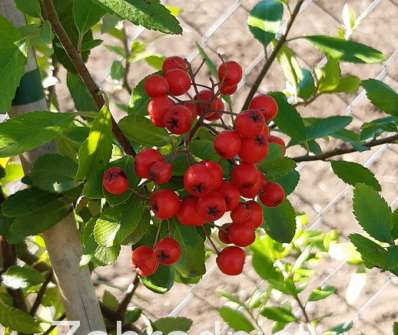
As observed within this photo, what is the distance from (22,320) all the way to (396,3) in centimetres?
191

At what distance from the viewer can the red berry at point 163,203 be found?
2.34 feet

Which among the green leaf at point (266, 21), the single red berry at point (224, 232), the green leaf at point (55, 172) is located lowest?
the green leaf at point (55, 172)

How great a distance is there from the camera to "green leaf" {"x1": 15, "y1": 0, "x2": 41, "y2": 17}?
0.81 meters

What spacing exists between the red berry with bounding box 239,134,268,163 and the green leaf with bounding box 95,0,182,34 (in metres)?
0.14

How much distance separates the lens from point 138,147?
0.91 m

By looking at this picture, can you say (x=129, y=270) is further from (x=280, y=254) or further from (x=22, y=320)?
(x=22, y=320)

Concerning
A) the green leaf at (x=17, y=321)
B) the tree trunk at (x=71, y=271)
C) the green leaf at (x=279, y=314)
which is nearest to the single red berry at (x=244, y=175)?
the tree trunk at (x=71, y=271)

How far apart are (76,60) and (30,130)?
0.07m

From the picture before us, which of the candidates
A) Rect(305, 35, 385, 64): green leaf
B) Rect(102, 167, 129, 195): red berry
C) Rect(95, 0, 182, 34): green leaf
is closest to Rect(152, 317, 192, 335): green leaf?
→ Rect(305, 35, 385, 64): green leaf

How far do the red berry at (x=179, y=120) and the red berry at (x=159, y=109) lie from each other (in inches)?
0.7

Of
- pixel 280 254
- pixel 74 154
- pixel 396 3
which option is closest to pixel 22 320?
pixel 74 154

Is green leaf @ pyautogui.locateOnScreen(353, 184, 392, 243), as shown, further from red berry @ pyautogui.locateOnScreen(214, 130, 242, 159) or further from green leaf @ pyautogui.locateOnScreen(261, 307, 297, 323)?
green leaf @ pyautogui.locateOnScreen(261, 307, 297, 323)

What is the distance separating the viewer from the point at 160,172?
702 mm

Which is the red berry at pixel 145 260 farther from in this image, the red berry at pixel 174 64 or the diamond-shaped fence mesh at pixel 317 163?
the diamond-shaped fence mesh at pixel 317 163
